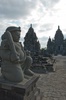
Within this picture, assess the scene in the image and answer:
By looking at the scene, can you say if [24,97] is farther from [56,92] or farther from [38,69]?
[38,69]

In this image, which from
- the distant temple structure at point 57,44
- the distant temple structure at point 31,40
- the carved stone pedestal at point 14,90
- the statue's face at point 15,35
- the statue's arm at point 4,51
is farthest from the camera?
the distant temple structure at point 57,44

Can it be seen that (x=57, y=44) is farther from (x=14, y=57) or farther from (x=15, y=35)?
(x=14, y=57)

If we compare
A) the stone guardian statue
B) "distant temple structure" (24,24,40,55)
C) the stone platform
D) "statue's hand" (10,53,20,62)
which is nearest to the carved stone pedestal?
the stone platform

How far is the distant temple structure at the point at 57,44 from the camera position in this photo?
223ft

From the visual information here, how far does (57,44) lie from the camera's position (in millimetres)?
69188

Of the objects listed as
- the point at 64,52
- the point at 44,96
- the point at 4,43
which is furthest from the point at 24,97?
the point at 64,52

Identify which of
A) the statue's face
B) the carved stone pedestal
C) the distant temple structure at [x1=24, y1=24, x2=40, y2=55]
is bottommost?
the carved stone pedestal

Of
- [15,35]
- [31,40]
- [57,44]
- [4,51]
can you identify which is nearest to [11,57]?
[4,51]

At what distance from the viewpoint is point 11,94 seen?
380 centimetres

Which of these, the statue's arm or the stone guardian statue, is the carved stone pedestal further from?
the statue's arm

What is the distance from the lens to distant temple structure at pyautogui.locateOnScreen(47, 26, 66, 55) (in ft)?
223

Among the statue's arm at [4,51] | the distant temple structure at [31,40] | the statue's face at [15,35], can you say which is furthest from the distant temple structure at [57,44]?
the statue's arm at [4,51]

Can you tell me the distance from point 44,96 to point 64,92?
40.9 inches

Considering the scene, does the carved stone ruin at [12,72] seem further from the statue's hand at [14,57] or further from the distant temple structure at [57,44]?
the distant temple structure at [57,44]
